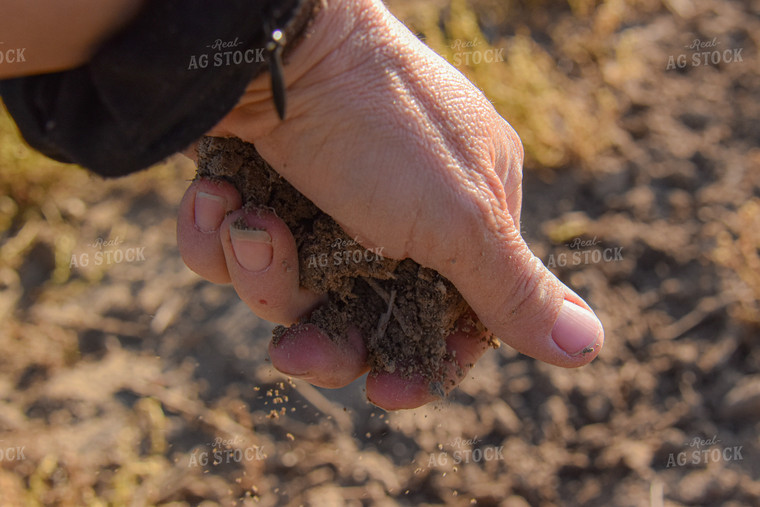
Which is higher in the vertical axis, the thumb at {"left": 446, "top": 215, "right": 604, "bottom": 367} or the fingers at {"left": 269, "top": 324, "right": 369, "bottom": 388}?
the thumb at {"left": 446, "top": 215, "right": 604, "bottom": 367}

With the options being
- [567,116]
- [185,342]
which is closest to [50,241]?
[185,342]

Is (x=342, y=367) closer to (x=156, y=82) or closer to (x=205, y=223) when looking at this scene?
(x=205, y=223)

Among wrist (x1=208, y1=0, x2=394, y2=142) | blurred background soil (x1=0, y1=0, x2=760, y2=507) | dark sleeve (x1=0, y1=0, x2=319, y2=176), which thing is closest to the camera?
dark sleeve (x1=0, y1=0, x2=319, y2=176)

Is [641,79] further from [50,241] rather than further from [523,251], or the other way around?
[50,241]

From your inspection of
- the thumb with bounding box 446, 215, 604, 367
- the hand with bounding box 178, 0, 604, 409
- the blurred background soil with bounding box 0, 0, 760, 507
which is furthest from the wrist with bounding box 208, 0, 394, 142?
the blurred background soil with bounding box 0, 0, 760, 507

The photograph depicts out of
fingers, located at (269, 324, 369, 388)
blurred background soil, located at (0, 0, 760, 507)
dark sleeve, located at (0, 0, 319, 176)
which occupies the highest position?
dark sleeve, located at (0, 0, 319, 176)

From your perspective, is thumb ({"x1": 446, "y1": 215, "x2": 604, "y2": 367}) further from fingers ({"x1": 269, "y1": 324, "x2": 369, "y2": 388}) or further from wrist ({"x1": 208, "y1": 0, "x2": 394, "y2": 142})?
wrist ({"x1": 208, "y1": 0, "x2": 394, "y2": 142})
